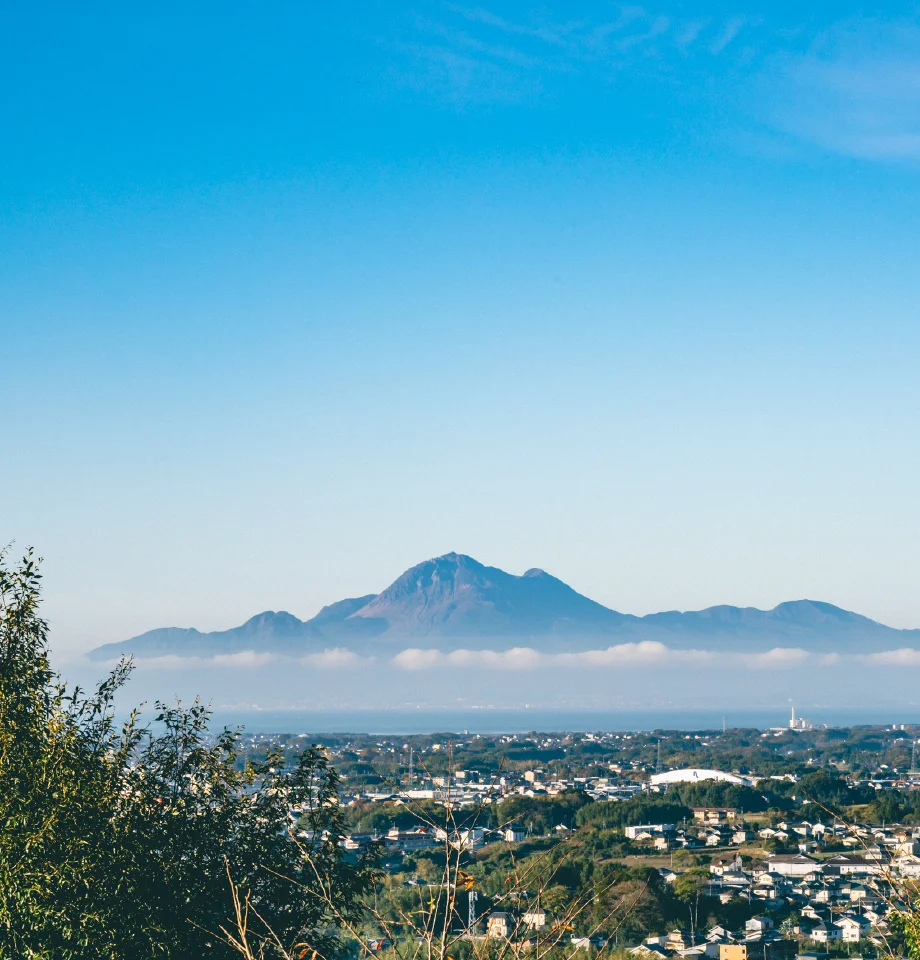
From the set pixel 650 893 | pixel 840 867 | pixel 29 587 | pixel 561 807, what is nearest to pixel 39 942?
pixel 29 587

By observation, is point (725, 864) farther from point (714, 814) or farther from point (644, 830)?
point (714, 814)

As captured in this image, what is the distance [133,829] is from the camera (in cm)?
840

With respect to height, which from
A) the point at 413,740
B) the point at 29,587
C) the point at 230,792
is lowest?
the point at 413,740

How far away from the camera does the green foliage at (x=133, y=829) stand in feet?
24.5

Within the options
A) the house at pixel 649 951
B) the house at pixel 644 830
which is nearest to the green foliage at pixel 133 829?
the house at pixel 649 951

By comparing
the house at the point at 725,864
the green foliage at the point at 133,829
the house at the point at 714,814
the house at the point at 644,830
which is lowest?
the house at the point at 714,814

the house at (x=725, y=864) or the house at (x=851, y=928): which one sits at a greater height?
the house at (x=851, y=928)

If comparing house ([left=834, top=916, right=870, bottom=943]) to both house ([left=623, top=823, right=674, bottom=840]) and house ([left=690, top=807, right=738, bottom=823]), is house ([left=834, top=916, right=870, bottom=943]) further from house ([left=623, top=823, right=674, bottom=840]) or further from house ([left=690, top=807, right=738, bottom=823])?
house ([left=690, top=807, right=738, bottom=823])

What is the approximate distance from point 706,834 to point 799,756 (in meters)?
53.6

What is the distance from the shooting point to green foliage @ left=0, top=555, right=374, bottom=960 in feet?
24.5

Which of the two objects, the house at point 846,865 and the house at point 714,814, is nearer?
the house at point 846,865

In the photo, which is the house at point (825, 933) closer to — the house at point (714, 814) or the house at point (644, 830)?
the house at point (644, 830)

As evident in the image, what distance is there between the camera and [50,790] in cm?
799

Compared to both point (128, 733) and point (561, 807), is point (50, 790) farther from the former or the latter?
point (561, 807)
